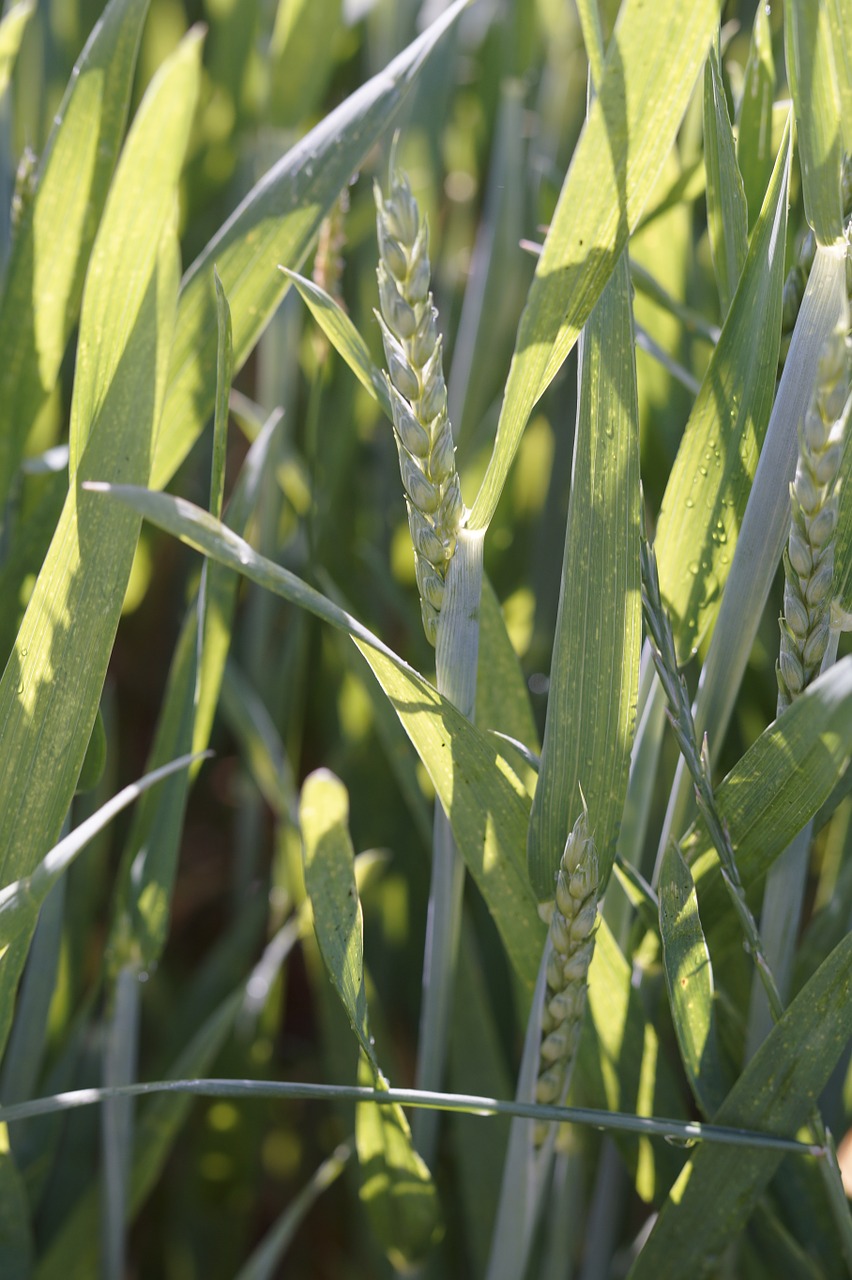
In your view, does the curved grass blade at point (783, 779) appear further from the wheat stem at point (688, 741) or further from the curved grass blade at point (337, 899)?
the curved grass blade at point (337, 899)

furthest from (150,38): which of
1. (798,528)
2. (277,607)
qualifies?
(798,528)

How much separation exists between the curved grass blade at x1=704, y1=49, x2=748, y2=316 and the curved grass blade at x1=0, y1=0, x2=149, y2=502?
0.21 meters

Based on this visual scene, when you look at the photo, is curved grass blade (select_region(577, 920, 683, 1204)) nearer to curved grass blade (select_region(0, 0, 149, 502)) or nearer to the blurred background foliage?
the blurred background foliage

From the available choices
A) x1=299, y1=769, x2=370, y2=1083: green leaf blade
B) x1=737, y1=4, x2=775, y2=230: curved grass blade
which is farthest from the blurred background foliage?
x1=299, y1=769, x2=370, y2=1083: green leaf blade

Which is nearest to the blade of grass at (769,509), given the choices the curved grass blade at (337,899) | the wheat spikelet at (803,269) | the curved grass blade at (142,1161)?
the wheat spikelet at (803,269)

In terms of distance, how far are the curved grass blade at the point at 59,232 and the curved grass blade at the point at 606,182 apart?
8.1 inches

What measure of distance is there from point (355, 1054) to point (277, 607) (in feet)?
0.92

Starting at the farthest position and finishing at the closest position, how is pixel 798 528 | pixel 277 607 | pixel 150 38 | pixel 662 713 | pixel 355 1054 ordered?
pixel 150 38 < pixel 277 607 < pixel 355 1054 < pixel 662 713 < pixel 798 528

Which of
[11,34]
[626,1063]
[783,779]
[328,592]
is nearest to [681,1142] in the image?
[626,1063]

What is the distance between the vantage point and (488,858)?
0.36 metres

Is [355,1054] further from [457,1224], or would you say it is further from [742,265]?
[742,265]

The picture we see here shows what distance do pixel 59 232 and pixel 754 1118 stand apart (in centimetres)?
41

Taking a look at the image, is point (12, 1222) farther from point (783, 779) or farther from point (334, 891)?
point (783, 779)

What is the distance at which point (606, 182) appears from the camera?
0.30m
